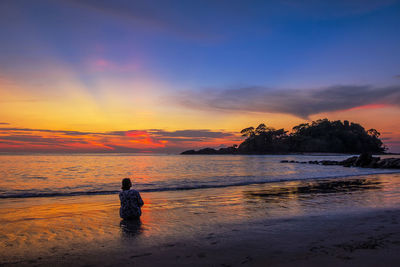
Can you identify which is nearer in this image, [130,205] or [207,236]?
[207,236]

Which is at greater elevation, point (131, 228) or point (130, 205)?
point (130, 205)

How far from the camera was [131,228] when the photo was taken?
23.6ft

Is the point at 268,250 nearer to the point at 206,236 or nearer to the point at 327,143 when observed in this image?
the point at 206,236

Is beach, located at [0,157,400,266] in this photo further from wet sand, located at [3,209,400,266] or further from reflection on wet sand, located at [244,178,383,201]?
Result: reflection on wet sand, located at [244,178,383,201]

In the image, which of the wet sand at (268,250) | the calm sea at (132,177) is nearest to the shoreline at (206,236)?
the wet sand at (268,250)

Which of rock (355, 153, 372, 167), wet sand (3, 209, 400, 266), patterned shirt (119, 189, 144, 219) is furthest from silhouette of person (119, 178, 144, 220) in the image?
rock (355, 153, 372, 167)

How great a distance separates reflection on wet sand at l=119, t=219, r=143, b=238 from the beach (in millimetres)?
25

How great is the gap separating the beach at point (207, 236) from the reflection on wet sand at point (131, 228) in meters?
0.03

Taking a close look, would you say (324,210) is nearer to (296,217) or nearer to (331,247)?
(296,217)

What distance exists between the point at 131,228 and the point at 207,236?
2183 millimetres

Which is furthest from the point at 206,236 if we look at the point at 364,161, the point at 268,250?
the point at 364,161

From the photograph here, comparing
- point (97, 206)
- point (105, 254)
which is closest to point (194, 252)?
point (105, 254)

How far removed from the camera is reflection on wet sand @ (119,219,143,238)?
6.59 m

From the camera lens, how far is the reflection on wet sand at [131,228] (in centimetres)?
659
